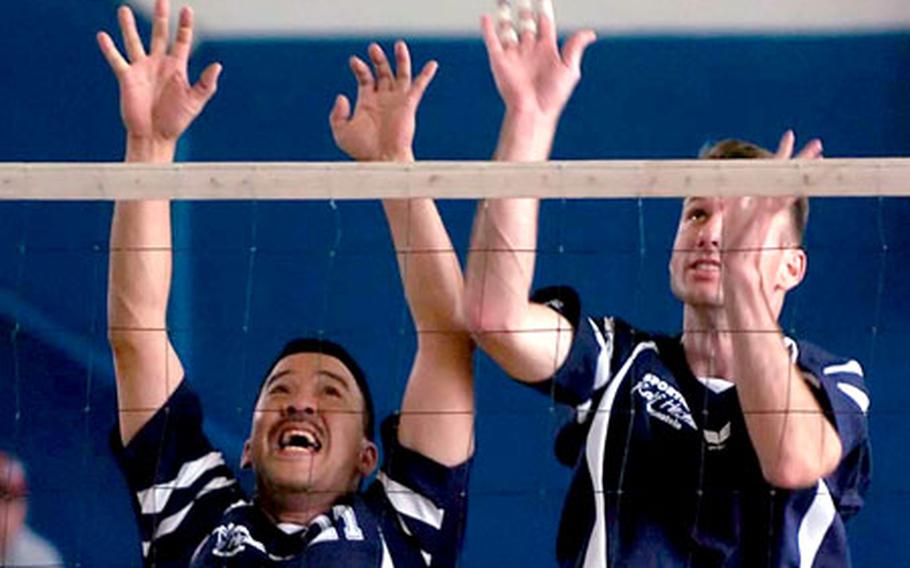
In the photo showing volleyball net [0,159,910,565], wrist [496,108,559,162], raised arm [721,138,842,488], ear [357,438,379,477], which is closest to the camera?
raised arm [721,138,842,488]

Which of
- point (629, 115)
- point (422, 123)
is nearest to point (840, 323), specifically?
point (629, 115)

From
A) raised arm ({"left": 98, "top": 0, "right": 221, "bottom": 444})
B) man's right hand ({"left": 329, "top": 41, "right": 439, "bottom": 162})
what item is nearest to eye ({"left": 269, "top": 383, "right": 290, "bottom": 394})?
raised arm ({"left": 98, "top": 0, "right": 221, "bottom": 444})

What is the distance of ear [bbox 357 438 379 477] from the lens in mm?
2486

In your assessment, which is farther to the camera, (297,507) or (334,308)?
(334,308)

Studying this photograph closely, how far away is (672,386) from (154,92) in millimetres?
593

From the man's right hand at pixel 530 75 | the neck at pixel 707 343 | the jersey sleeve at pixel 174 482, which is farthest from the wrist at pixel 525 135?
the jersey sleeve at pixel 174 482

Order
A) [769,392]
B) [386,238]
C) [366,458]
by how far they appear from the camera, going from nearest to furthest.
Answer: [769,392] → [366,458] → [386,238]

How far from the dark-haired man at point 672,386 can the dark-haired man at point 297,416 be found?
10 centimetres

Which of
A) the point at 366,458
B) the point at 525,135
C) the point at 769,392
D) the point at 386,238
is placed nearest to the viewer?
the point at 769,392

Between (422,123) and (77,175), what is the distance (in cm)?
71

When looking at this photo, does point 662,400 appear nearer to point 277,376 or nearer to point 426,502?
point 426,502

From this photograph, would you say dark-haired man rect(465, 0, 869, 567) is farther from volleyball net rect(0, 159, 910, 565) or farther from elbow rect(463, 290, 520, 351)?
volleyball net rect(0, 159, 910, 565)

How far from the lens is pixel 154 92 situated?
2.48 meters

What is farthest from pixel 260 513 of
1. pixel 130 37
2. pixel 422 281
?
pixel 130 37
